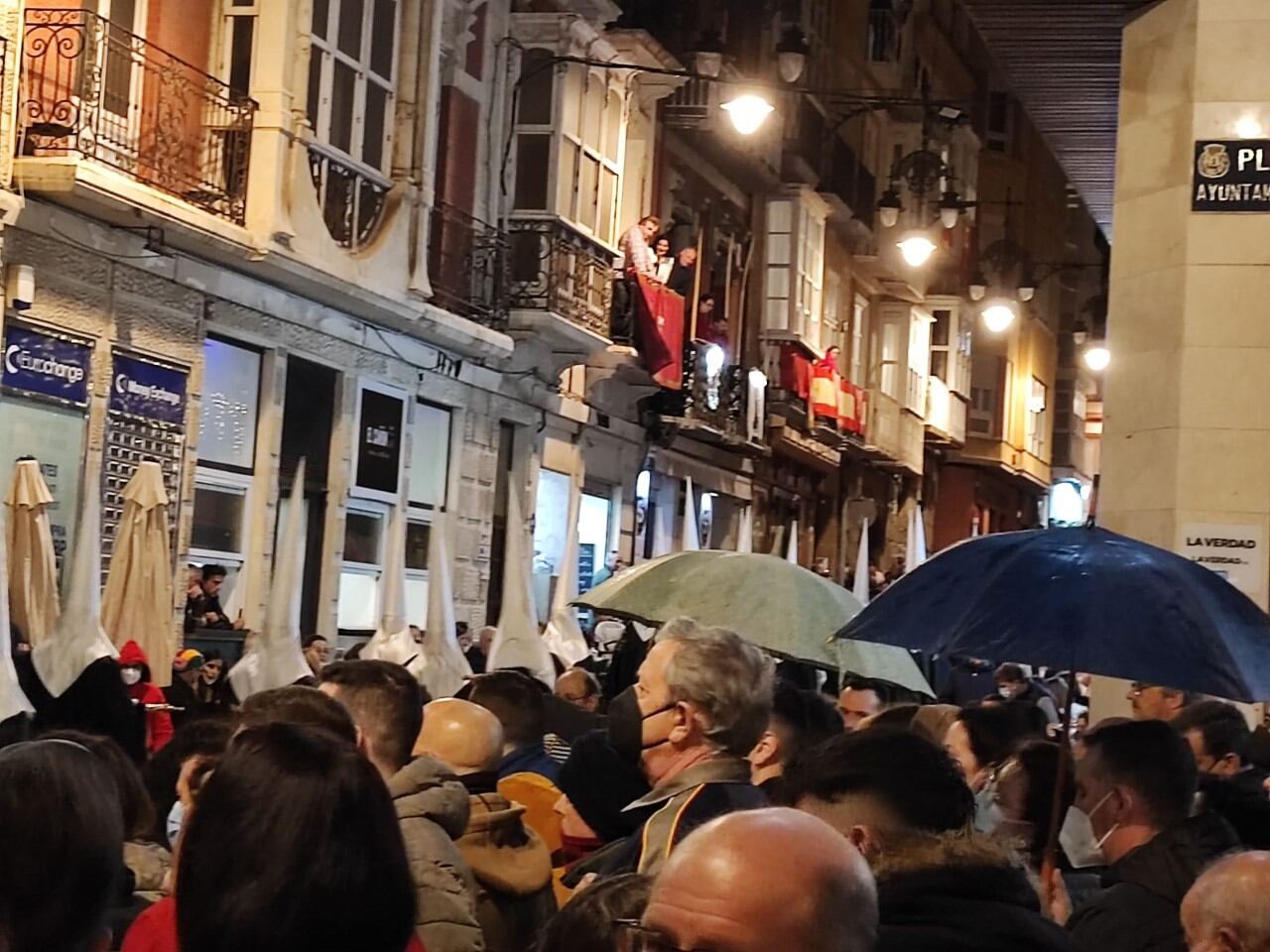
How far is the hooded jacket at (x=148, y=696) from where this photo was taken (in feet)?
41.4

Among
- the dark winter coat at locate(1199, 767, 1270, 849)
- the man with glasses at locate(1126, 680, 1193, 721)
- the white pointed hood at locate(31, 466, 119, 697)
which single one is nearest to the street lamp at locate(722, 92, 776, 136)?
the white pointed hood at locate(31, 466, 119, 697)

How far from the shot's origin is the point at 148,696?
13.0 meters

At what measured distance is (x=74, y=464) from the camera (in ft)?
56.9

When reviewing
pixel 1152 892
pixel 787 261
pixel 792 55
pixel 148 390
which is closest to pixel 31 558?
pixel 148 390

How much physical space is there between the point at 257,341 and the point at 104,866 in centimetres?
1671

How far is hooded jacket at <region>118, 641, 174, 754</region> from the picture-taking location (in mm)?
12617

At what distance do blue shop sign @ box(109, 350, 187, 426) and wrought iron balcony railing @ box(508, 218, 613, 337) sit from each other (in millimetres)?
6608

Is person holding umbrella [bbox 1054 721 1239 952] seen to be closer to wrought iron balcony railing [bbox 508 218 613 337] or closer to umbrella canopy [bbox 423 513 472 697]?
umbrella canopy [bbox 423 513 472 697]

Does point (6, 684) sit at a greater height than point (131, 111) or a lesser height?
lesser

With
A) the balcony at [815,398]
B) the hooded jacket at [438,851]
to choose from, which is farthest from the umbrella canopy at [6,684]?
the balcony at [815,398]

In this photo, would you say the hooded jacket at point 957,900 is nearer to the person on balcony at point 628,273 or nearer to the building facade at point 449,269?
the building facade at point 449,269

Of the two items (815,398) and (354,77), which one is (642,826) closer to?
(354,77)

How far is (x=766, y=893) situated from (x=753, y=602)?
284 inches

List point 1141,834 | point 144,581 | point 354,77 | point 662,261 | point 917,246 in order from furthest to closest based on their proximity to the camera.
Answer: point 917,246
point 662,261
point 354,77
point 144,581
point 1141,834
